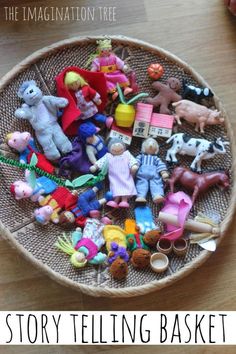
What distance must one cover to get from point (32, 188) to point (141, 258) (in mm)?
284

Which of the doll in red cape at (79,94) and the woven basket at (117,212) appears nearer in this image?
the woven basket at (117,212)

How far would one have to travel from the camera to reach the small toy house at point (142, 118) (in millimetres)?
1356

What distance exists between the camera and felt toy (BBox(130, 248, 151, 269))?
1223 mm

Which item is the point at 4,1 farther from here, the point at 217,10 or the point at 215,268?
the point at 215,268

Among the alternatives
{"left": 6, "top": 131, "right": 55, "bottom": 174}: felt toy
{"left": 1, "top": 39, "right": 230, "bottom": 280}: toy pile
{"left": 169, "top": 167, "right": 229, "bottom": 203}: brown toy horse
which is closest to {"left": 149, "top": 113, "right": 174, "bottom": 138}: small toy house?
{"left": 1, "top": 39, "right": 230, "bottom": 280}: toy pile

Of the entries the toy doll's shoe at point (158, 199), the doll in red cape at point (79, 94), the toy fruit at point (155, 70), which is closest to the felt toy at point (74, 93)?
the doll in red cape at point (79, 94)

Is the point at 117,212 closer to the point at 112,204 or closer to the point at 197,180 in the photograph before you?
the point at 112,204

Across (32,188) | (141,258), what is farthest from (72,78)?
(141,258)

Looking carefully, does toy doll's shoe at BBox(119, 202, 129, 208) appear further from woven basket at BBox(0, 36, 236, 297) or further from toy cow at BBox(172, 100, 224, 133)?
toy cow at BBox(172, 100, 224, 133)

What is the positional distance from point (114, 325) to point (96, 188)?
31 centimetres

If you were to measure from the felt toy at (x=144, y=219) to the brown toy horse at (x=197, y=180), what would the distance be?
0.25ft

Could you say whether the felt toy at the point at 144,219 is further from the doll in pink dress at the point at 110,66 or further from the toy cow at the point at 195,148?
the doll in pink dress at the point at 110,66

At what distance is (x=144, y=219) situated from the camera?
130 cm

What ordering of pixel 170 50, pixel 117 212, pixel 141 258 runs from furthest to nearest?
pixel 170 50 → pixel 117 212 → pixel 141 258
